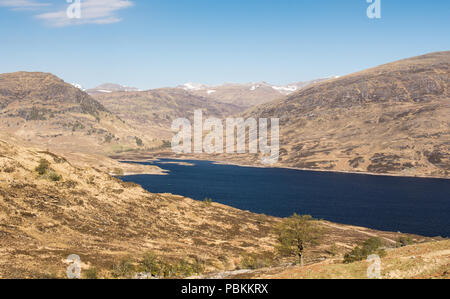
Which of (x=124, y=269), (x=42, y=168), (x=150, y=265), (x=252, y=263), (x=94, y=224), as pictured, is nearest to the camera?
(x=124, y=269)

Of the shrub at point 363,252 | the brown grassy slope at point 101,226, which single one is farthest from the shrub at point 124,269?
the shrub at point 363,252

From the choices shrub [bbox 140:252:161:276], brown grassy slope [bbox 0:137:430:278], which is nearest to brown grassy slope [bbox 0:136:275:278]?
brown grassy slope [bbox 0:137:430:278]

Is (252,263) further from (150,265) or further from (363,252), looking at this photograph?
(150,265)

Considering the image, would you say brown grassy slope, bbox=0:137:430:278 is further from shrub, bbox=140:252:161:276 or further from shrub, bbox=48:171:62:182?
shrub, bbox=140:252:161:276

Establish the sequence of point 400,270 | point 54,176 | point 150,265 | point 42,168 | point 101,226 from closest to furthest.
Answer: point 400,270 < point 150,265 < point 101,226 < point 42,168 < point 54,176

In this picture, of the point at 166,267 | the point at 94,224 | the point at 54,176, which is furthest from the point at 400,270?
the point at 54,176

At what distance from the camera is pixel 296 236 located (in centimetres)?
7162

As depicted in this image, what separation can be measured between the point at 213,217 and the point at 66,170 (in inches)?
1635

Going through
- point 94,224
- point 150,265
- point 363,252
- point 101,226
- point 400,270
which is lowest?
point 363,252

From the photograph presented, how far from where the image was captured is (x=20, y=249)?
52.0 meters

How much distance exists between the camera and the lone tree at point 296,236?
233 ft

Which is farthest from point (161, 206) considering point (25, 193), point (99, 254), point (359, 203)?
point (359, 203)

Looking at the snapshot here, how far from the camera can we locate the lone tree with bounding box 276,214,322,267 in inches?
2790
